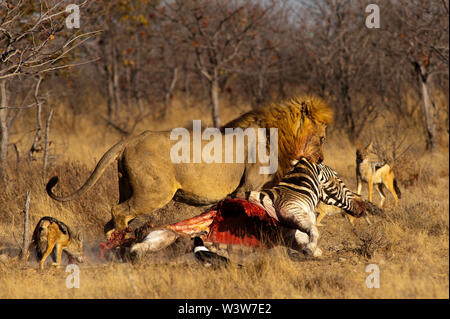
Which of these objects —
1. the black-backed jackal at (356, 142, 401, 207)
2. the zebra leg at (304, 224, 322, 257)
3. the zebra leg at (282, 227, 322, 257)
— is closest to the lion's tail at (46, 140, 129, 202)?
the zebra leg at (282, 227, 322, 257)

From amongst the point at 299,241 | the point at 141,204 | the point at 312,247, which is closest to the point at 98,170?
the point at 141,204

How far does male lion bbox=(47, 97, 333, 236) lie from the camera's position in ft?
19.5

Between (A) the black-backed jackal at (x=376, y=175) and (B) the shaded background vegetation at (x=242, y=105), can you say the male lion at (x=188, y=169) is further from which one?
(A) the black-backed jackal at (x=376, y=175)

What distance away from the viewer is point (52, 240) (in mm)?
5551

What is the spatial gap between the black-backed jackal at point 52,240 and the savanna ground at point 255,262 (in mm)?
161

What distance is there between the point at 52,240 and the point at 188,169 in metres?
1.42

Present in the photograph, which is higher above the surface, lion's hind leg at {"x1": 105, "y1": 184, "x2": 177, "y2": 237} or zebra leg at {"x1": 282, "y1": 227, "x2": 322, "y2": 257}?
lion's hind leg at {"x1": 105, "y1": 184, "x2": 177, "y2": 237}

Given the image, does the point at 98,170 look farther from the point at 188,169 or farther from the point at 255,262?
the point at 255,262

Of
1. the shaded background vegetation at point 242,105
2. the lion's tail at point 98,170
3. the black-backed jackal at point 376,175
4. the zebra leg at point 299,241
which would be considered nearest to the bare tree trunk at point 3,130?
the shaded background vegetation at point 242,105

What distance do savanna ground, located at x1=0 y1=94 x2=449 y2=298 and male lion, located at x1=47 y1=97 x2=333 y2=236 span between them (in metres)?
0.66

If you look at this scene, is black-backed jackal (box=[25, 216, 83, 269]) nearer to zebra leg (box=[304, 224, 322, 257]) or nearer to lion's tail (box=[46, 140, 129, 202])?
lion's tail (box=[46, 140, 129, 202])

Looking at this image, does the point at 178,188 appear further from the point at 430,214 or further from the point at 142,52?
the point at 142,52

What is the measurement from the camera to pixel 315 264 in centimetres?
570
